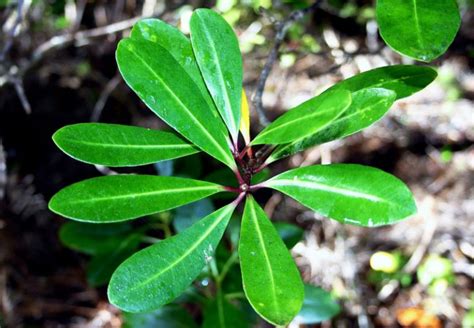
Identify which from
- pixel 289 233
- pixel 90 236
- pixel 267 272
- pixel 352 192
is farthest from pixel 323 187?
pixel 90 236

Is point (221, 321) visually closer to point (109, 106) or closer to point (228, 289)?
point (228, 289)

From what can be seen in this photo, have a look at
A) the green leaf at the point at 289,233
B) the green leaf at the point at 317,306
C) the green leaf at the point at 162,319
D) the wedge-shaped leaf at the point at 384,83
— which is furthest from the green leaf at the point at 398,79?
the green leaf at the point at 162,319

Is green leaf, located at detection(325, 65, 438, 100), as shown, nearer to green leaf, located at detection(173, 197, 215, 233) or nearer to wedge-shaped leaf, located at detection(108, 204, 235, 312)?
wedge-shaped leaf, located at detection(108, 204, 235, 312)

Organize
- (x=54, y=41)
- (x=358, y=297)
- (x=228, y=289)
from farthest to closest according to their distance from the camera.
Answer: (x=358, y=297) → (x=54, y=41) → (x=228, y=289)

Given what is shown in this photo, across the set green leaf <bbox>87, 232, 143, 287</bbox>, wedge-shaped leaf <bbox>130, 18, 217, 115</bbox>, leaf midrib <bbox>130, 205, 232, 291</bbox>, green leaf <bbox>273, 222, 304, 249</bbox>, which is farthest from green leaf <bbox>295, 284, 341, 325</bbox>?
wedge-shaped leaf <bbox>130, 18, 217, 115</bbox>

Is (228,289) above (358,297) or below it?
above

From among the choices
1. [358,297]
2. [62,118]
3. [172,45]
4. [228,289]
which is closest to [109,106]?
[62,118]

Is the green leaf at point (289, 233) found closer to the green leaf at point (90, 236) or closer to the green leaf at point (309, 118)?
the green leaf at point (90, 236)
